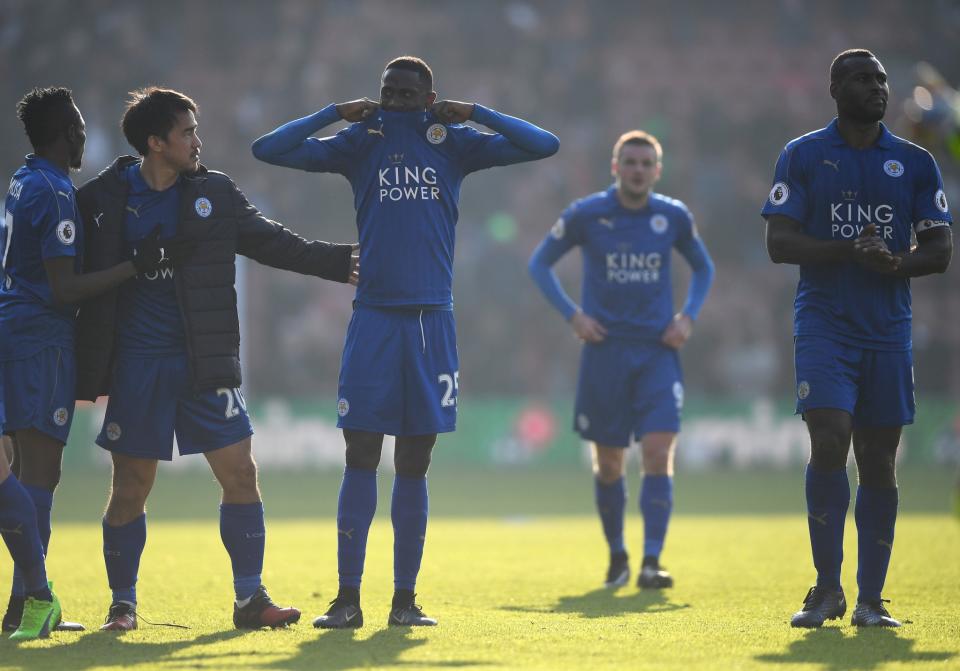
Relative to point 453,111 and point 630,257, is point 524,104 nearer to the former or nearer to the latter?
point 630,257

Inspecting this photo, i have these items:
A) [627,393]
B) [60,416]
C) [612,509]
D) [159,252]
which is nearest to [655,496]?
[612,509]

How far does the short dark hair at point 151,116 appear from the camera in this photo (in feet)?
19.5

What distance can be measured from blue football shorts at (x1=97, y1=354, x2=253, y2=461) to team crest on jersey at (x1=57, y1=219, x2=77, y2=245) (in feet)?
1.88

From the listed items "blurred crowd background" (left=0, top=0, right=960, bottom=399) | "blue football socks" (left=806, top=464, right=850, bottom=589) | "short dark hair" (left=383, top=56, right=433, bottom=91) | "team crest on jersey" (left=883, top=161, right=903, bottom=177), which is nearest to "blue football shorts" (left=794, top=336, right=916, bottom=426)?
"blue football socks" (left=806, top=464, right=850, bottom=589)

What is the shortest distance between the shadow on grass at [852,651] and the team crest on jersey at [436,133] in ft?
8.70

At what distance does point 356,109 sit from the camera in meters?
5.98

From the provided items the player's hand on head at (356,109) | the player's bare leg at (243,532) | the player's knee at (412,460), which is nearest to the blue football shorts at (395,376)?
the player's knee at (412,460)

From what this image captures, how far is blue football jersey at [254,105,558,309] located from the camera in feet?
19.8

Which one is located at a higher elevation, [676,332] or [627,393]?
[676,332]

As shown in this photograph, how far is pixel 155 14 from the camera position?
1165 inches

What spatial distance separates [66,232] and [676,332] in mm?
4226

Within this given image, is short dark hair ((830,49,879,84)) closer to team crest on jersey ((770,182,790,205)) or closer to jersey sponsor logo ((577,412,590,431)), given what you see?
team crest on jersey ((770,182,790,205))

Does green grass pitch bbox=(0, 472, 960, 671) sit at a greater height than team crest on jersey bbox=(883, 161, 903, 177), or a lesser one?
lesser

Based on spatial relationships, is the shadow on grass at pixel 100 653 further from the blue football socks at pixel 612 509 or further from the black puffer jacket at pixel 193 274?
the blue football socks at pixel 612 509
